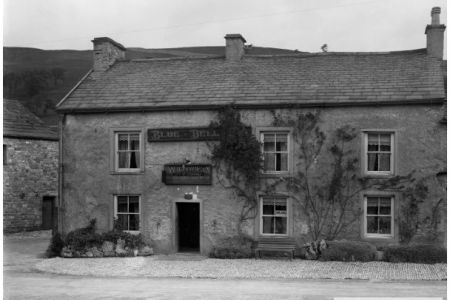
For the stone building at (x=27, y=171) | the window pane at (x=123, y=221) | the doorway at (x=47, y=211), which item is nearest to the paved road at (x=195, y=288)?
the window pane at (x=123, y=221)

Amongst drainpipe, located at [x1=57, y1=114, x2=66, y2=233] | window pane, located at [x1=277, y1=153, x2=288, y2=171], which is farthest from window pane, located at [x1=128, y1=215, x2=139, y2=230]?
window pane, located at [x1=277, y1=153, x2=288, y2=171]

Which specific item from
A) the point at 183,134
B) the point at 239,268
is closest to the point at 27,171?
the point at 183,134

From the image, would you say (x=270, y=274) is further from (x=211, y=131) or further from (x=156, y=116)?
(x=156, y=116)

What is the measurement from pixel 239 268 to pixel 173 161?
17.1 feet

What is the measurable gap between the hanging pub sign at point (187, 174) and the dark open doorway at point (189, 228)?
1365mm

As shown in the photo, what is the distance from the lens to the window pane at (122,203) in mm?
20820

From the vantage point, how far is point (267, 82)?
20953mm

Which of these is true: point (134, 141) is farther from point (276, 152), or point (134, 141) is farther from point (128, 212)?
point (276, 152)

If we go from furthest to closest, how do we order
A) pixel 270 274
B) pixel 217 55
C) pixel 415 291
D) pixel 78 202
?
pixel 217 55, pixel 78 202, pixel 270 274, pixel 415 291

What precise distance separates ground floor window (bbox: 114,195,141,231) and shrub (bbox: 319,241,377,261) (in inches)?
274

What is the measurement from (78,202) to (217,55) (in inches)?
323

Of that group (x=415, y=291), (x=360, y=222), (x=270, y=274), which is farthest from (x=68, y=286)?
(x=360, y=222)

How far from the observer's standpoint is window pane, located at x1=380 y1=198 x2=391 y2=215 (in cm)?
1903

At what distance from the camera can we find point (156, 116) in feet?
67.5
